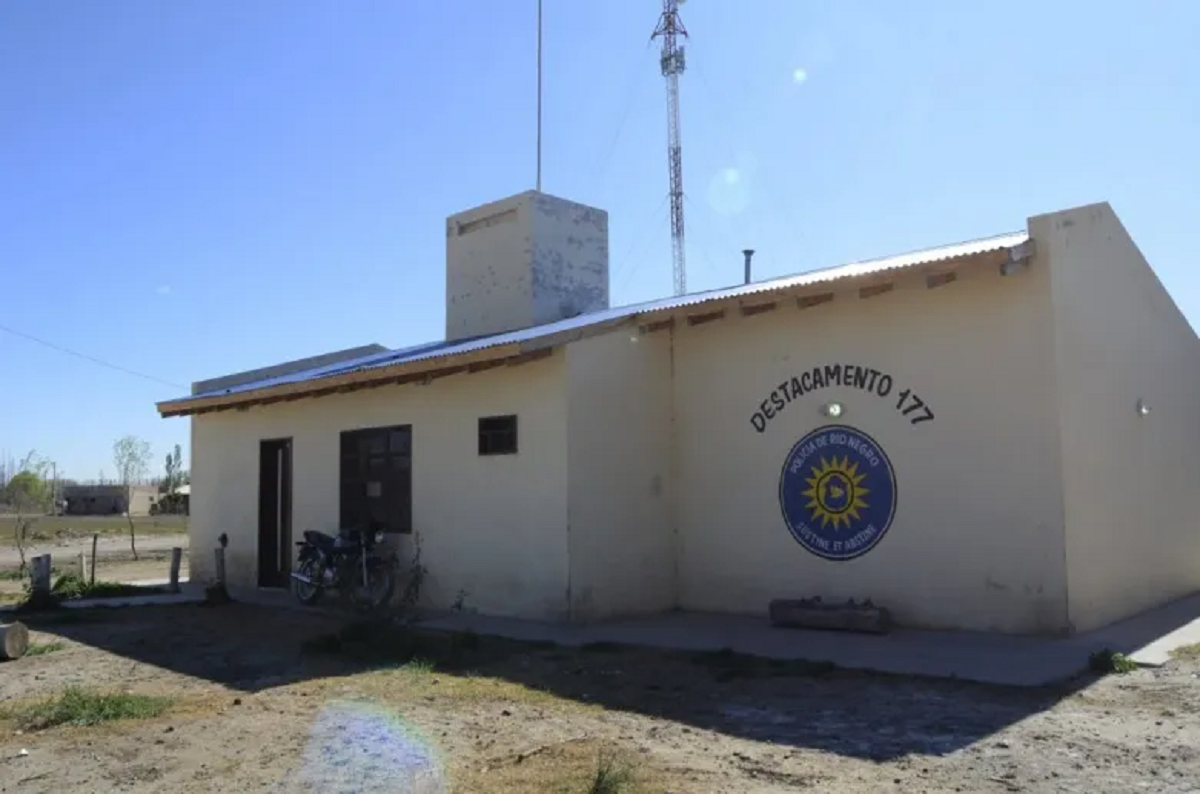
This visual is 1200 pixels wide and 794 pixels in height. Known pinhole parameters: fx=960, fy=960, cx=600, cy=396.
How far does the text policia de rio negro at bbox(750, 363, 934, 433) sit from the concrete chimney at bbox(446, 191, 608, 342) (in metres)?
6.68

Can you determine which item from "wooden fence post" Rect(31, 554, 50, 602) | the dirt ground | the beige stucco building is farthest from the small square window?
"wooden fence post" Rect(31, 554, 50, 602)

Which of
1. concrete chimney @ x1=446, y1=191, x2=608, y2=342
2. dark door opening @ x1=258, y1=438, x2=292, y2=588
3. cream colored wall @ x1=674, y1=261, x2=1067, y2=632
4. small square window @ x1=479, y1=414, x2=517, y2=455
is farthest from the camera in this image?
concrete chimney @ x1=446, y1=191, x2=608, y2=342

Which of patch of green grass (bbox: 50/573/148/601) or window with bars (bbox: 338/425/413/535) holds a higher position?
window with bars (bbox: 338/425/413/535)

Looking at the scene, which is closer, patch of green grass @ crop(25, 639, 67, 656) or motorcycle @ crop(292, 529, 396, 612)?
patch of green grass @ crop(25, 639, 67, 656)

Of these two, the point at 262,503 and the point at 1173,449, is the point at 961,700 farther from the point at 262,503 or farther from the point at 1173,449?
the point at 262,503

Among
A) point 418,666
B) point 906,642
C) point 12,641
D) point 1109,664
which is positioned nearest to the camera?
point 1109,664

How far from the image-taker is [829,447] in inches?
398

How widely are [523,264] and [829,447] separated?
8062 millimetres

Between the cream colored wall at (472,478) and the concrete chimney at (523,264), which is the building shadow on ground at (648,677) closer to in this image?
the cream colored wall at (472,478)

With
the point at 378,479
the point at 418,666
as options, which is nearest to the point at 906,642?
the point at 418,666

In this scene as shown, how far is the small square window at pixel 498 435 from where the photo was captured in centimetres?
1091

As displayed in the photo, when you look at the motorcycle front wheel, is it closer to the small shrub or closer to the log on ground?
the log on ground

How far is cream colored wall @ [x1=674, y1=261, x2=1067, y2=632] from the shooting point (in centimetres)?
884

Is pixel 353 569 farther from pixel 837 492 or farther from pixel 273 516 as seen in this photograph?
pixel 837 492
